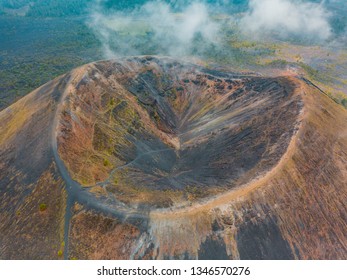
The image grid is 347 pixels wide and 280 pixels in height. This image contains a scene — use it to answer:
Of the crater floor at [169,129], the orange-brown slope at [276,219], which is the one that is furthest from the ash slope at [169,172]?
the crater floor at [169,129]

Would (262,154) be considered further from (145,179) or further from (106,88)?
(106,88)

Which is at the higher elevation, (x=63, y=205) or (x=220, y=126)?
(x=63, y=205)

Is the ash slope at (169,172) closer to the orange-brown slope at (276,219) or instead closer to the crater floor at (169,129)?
the orange-brown slope at (276,219)

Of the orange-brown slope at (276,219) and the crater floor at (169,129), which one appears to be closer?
the orange-brown slope at (276,219)

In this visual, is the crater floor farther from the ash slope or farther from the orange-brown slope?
the orange-brown slope

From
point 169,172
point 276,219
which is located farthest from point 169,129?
point 276,219

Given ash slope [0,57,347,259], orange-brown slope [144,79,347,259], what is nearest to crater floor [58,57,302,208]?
ash slope [0,57,347,259]

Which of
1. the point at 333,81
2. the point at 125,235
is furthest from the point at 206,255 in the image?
the point at 333,81

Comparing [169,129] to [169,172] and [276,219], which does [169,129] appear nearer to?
[169,172]
